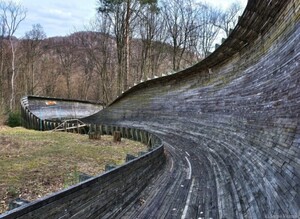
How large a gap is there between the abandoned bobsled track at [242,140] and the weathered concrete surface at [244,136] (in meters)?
0.02

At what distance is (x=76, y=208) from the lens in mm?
5074

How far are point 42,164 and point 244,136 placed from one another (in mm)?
6276

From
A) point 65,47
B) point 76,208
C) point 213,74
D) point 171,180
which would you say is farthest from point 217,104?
point 65,47

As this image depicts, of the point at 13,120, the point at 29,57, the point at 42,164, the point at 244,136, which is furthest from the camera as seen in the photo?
the point at 29,57

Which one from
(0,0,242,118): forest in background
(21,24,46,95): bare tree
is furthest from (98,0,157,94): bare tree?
(21,24,46,95): bare tree

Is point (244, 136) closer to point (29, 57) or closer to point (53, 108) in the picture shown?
point (53, 108)

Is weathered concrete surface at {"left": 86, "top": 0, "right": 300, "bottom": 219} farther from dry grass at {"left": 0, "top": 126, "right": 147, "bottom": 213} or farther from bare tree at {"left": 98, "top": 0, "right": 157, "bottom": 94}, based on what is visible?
bare tree at {"left": 98, "top": 0, "right": 157, "bottom": 94}

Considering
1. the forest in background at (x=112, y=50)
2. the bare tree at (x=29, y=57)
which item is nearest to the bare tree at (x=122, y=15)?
the forest in background at (x=112, y=50)

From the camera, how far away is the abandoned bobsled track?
6.12 meters

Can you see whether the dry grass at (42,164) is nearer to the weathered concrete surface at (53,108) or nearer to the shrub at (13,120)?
the weathered concrete surface at (53,108)

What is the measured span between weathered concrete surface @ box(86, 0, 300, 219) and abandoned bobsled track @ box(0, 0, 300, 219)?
0.02 meters

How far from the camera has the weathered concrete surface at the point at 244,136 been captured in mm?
6176

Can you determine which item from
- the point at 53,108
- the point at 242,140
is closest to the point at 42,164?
the point at 242,140

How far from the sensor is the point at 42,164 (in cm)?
989
